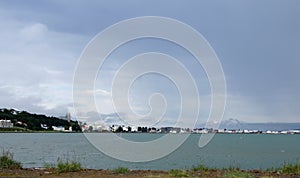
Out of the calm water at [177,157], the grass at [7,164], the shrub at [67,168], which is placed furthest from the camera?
the calm water at [177,157]

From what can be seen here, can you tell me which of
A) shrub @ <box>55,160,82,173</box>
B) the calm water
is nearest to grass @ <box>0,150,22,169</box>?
shrub @ <box>55,160,82,173</box>

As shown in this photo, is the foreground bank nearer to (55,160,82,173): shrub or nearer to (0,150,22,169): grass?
(55,160,82,173): shrub

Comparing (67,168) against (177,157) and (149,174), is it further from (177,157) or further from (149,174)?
(177,157)

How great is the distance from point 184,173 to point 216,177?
1289 millimetres

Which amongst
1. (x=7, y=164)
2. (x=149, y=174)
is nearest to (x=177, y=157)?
(x=7, y=164)

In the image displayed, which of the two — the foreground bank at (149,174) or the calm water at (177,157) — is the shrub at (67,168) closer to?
the foreground bank at (149,174)

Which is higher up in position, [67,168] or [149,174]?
[67,168]

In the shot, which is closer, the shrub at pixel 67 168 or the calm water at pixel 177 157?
the shrub at pixel 67 168

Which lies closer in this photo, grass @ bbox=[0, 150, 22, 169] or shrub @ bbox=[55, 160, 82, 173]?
shrub @ bbox=[55, 160, 82, 173]

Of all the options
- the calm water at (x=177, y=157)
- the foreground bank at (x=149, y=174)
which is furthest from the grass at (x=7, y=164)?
the calm water at (x=177, y=157)

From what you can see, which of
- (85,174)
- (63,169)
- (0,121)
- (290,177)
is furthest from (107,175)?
(0,121)

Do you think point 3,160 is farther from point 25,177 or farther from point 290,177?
point 290,177

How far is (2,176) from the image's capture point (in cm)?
1430

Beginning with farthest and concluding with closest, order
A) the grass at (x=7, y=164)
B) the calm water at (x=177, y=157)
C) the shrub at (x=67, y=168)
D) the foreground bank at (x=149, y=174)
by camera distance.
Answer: the calm water at (x=177, y=157) < the grass at (x=7, y=164) < the shrub at (x=67, y=168) < the foreground bank at (x=149, y=174)
